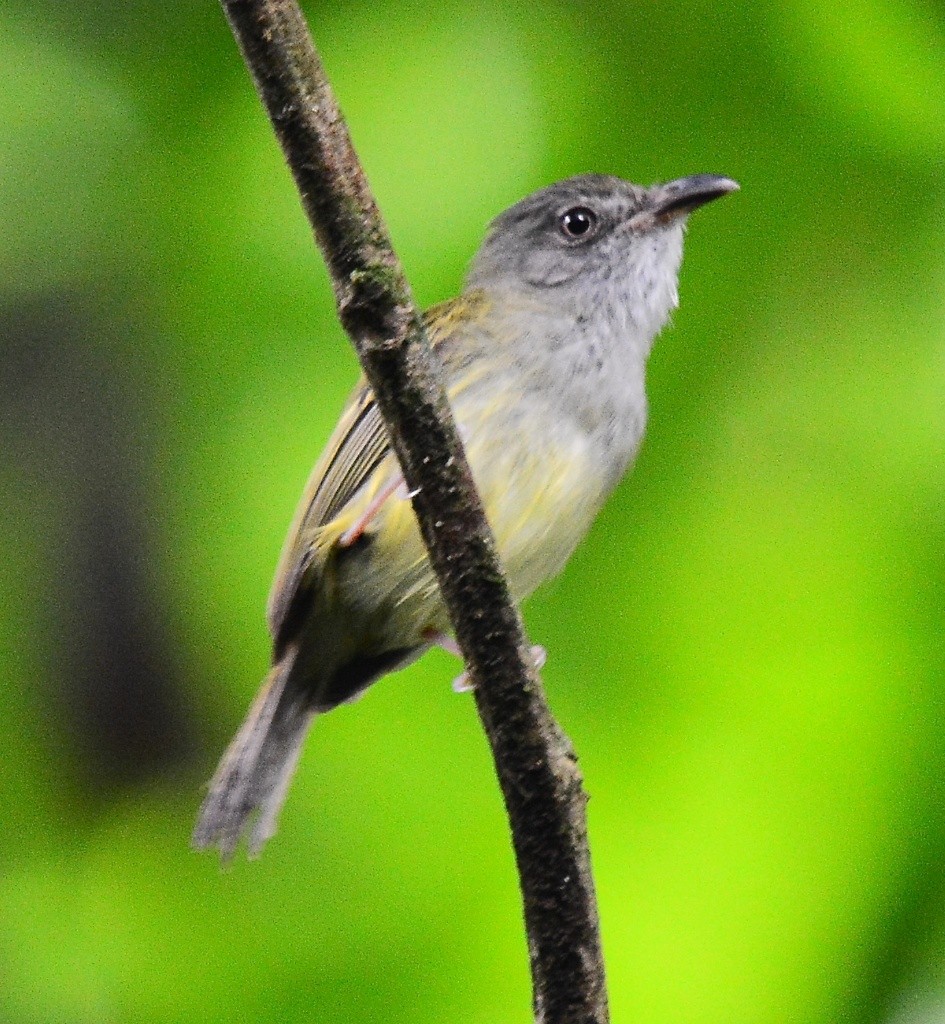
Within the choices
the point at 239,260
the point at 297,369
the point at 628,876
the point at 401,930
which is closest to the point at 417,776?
the point at 401,930

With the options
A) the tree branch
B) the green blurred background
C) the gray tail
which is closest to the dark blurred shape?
the green blurred background

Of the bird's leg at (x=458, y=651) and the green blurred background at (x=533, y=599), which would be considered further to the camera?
the bird's leg at (x=458, y=651)

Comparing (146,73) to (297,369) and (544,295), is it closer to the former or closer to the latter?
(297,369)

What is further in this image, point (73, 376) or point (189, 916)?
point (73, 376)

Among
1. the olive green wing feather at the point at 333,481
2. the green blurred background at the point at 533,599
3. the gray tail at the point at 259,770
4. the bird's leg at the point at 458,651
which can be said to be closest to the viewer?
the green blurred background at the point at 533,599

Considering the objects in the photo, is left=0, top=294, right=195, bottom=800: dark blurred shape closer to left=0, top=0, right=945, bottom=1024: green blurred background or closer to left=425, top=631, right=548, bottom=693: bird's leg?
left=0, top=0, right=945, bottom=1024: green blurred background

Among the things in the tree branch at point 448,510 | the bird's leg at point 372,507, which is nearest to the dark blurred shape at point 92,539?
the bird's leg at point 372,507

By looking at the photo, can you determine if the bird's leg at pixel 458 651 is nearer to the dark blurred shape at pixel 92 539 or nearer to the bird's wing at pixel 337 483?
the bird's wing at pixel 337 483
